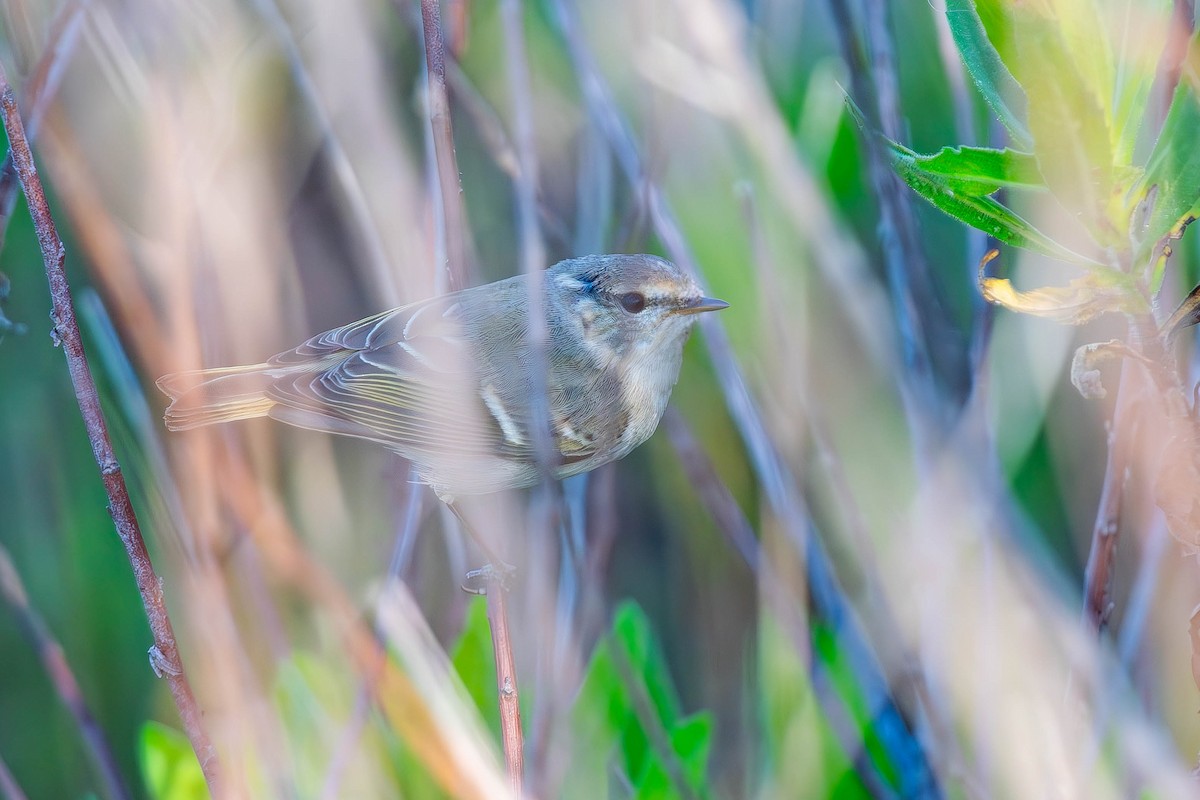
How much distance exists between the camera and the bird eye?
71cm

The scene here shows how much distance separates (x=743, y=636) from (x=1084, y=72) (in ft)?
1.71

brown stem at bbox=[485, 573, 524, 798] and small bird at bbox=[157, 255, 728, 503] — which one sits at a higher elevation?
small bird at bbox=[157, 255, 728, 503]

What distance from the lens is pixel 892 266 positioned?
0.67 meters

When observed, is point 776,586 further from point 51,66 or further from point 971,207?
point 51,66

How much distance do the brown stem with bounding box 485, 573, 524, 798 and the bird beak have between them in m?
0.25

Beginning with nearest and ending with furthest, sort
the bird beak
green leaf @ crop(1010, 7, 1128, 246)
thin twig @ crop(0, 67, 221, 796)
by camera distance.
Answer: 1. green leaf @ crop(1010, 7, 1128, 246)
2. thin twig @ crop(0, 67, 221, 796)
3. the bird beak

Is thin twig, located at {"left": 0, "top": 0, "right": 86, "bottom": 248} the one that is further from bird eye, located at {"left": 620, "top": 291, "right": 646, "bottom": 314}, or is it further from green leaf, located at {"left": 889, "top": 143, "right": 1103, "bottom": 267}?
green leaf, located at {"left": 889, "top": 143, "right": 1103, "bottom": 267}

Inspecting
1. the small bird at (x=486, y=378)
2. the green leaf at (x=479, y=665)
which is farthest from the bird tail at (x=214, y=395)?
the green leaf at (x=479, y=665)

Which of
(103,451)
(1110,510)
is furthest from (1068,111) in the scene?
(103,451)

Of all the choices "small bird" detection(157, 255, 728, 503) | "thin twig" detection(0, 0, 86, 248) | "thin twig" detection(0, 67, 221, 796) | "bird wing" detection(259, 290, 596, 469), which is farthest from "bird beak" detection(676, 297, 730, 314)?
"thin twig" detection(0, 0, 86, 248)

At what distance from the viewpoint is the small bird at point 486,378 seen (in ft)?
2.23

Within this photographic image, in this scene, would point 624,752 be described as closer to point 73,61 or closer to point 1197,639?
point 1197,639

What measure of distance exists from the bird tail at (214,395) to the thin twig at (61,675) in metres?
0.19

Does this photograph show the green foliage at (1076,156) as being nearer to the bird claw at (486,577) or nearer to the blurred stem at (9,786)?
the bird claw at (486,577)
